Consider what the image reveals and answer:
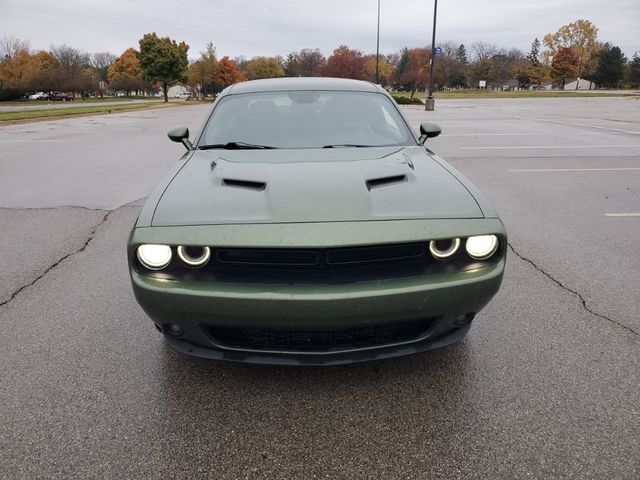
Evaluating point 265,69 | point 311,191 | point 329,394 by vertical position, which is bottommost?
point 329,394

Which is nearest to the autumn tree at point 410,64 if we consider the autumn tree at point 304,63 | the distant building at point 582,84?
the autumn tree at point 304,63

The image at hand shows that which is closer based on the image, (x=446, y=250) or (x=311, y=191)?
(x=446, y=250)

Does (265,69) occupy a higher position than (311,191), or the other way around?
(265,69)

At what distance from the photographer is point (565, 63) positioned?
298ft

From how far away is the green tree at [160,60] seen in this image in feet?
167

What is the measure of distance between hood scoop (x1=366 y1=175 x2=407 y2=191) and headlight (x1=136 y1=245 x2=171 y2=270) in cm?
103

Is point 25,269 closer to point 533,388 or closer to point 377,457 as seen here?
point 377,457

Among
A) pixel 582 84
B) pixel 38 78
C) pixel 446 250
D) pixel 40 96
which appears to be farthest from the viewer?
pixel 582 84

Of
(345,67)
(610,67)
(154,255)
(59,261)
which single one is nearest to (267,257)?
(154,255)

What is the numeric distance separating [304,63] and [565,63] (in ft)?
161

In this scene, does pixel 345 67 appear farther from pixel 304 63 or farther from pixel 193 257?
pixel 193 257

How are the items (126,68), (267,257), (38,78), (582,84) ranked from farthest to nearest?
(582,84) < (126,68) < (38,78) < (267,257)

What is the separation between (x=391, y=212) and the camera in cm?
219

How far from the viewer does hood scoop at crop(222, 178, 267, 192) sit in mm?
2455
